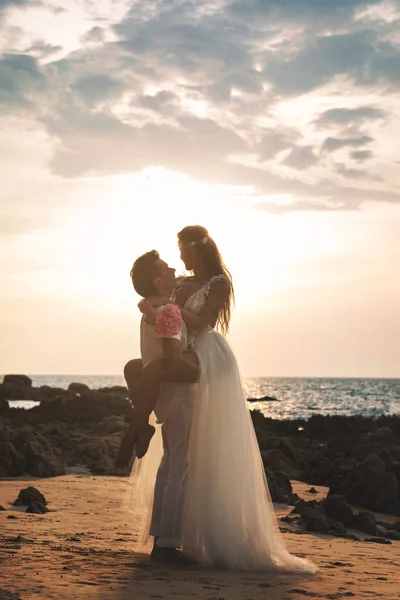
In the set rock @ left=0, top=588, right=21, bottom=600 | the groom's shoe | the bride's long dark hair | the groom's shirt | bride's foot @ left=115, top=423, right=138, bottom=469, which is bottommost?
rock @ left=0, top=588, right=21, bottom=600

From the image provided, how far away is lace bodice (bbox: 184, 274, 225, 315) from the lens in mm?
6656

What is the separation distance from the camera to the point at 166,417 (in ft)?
21.7

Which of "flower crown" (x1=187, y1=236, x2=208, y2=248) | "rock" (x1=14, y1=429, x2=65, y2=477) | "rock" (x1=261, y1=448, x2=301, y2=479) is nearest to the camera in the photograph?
"flower crown" (x1=187, y1=236, x2=208, y2=248)

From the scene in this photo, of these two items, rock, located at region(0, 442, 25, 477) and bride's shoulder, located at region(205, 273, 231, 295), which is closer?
bride's shoulder, located at region(205, 273, 231, 295)

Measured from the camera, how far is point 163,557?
20.9 feet

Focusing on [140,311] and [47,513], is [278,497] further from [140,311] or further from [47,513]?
[140,311]

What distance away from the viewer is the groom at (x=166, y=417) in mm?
6422

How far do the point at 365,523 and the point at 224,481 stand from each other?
4.44 m

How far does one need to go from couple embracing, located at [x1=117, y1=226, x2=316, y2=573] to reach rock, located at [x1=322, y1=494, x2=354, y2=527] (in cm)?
395

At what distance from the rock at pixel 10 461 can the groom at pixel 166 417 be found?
23.1 feet

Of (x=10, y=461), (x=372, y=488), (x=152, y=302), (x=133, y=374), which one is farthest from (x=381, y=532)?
(x=10, y=461)

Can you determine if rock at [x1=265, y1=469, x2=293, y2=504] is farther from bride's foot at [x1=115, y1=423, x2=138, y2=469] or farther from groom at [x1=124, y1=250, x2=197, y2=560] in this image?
bride's foot at [x1=115, y1=423, x2=138, y2=469]

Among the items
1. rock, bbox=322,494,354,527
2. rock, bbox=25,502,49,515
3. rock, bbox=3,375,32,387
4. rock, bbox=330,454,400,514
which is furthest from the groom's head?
rock, bbox=3,375,32,387

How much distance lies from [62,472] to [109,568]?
793 cm
